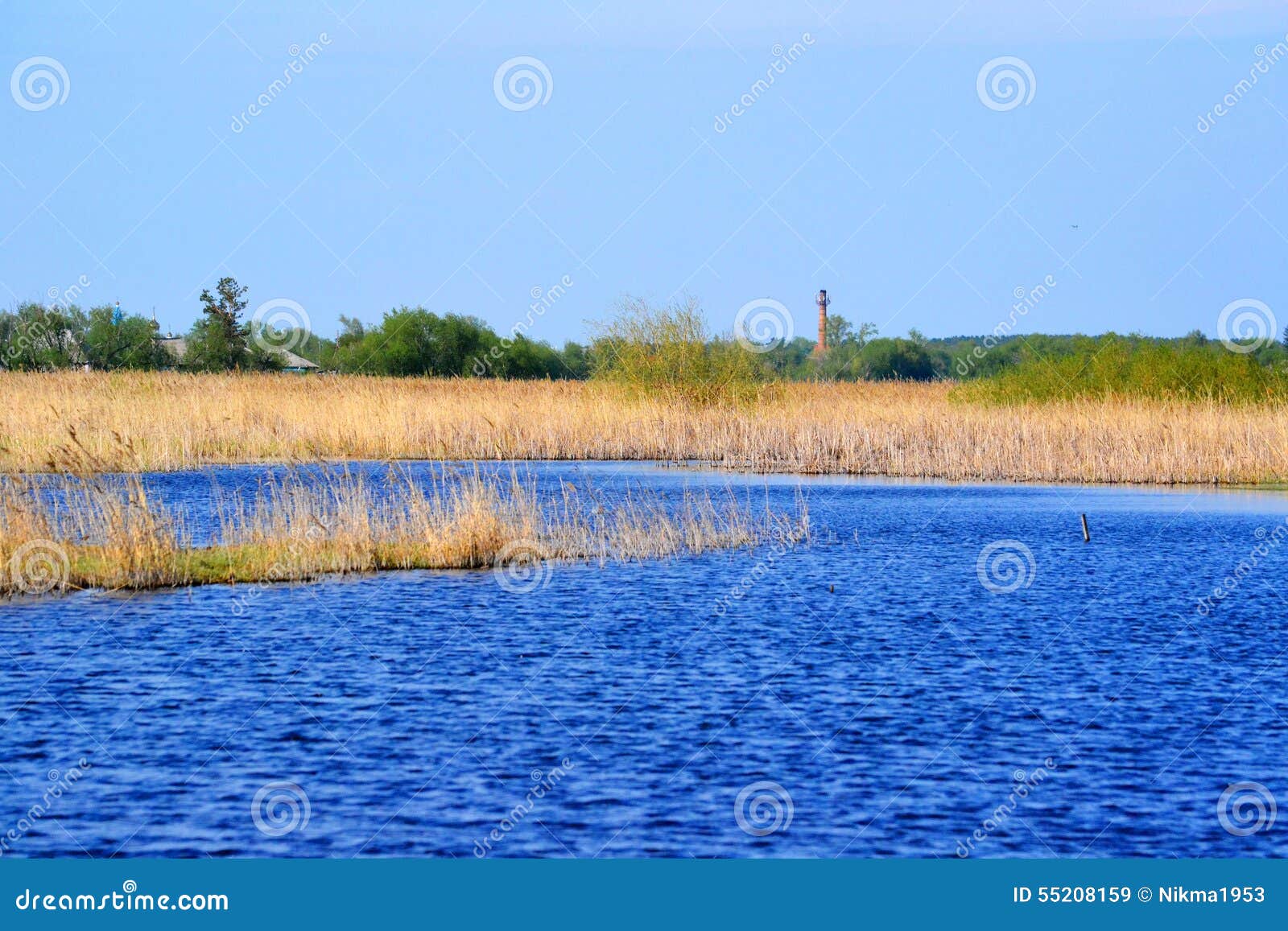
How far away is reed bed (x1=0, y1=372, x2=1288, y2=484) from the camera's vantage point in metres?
23.3

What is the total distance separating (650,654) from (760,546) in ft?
19.3

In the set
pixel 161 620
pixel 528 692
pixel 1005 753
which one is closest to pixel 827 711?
pixel 1005 753

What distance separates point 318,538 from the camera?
43.3 ft

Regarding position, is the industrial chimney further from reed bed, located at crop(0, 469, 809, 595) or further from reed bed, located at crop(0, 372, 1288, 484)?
reed bed, located at crop(0, 469, 809, 595)

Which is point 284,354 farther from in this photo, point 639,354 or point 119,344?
point 639,354

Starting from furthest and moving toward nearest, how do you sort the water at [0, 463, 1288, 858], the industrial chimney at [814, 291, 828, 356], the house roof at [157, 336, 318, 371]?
the industrial chimney at [814, 291, 828, 356]
the house roof at [157, 336, 318, 371]
the water at [0, 463, 1288, 858]

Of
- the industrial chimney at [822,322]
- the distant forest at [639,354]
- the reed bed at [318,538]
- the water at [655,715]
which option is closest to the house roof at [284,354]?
the distant forest at [639,354]

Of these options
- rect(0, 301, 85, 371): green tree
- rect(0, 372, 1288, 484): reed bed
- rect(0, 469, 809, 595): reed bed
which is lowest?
rect(0, 469, 809, 595): reed bed

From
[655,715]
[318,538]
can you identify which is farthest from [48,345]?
[655,715]

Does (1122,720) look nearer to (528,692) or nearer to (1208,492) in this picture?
(528,692)

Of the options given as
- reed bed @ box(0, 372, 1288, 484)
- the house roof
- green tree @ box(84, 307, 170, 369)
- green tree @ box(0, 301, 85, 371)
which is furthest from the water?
the house roof

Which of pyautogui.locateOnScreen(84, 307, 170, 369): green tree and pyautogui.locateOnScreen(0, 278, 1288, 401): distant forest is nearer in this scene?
pyautogui.locateOnScreen(0, 278, 1288, 401): distant forest

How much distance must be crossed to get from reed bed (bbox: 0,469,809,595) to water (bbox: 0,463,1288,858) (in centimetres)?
44

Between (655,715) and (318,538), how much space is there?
6.11m
